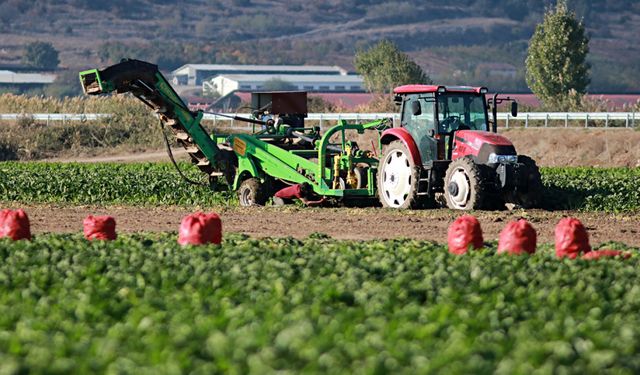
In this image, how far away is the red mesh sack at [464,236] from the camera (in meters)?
15.9

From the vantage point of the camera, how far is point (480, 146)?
2256 centimetres

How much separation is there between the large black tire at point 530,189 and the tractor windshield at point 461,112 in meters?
1.05

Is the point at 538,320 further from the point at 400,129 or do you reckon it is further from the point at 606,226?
the point at 400,129

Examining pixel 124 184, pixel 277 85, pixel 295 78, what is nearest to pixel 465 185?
pixel 124 184

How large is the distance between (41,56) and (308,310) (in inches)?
5537

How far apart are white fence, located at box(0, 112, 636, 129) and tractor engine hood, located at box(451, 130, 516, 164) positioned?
2082 cm

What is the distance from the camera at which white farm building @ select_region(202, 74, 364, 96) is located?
114062 mm

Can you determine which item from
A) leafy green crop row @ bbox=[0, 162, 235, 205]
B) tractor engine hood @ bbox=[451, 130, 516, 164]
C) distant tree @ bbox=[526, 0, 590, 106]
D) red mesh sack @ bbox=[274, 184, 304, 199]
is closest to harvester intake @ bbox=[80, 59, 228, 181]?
leafy green crop row @ bbox=[0, 162, 235, 205]

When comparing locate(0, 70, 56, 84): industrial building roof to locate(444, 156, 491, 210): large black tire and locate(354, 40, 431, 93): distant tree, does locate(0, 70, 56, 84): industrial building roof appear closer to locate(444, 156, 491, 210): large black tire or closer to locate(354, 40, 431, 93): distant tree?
locate(354, 40, 431, 93): distant tree

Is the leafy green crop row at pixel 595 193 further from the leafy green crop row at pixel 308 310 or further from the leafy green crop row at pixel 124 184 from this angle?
the leafy green crop row at pixel 308 310

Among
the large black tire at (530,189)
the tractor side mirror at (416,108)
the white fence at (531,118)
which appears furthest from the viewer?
the white fence at (531,118)

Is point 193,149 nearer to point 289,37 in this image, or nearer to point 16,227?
point 16,227

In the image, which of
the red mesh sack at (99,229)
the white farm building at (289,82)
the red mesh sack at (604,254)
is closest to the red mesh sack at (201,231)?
the red mesh sack at (99,229)

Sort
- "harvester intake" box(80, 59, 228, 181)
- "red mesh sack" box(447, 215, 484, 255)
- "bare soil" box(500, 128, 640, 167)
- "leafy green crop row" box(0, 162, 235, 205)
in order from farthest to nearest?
"bare soil" box(500, 128, 640, 167) < "leafy green crop row" box(0, 162, 235, 205) < "harvester intake" box(80, 59, 228, 181) < "red mesh sack" box(447, 215, 484, 255)
